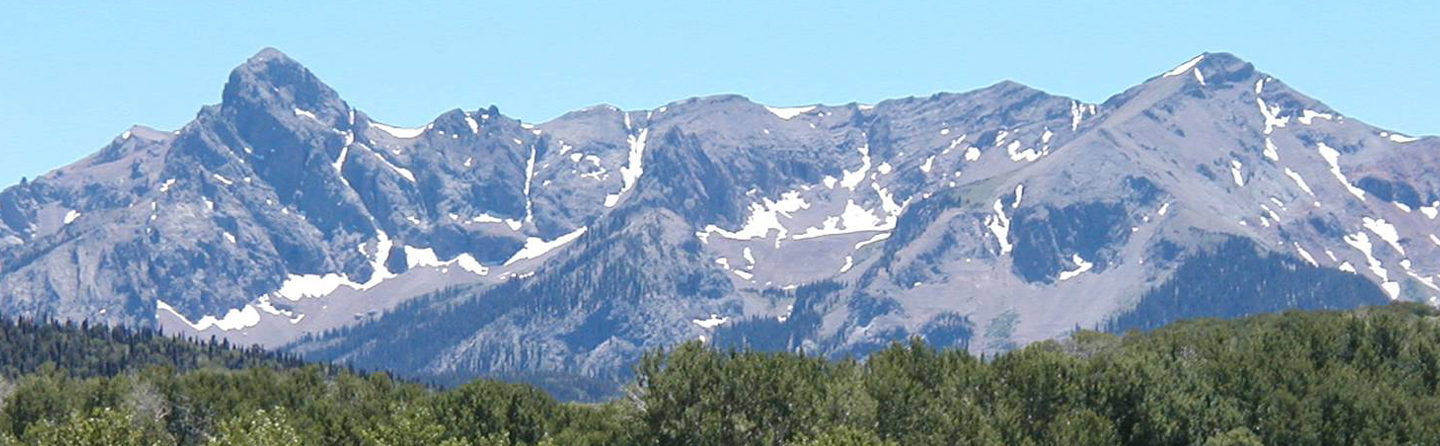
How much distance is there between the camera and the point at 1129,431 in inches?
5364

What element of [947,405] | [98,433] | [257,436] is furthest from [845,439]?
[98,433]

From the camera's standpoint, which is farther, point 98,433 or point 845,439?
point 845,439

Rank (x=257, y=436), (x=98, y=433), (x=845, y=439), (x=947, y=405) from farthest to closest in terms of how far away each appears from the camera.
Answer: (x=947, y=405)
(x=845, y=439)
(x=257, y=436)
(x=98, y=433)

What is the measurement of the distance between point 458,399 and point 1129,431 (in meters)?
51.7

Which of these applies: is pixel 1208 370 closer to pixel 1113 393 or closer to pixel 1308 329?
pixel 1113 393

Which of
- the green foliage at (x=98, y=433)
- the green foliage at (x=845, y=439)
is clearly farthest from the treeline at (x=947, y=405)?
the green foliage at (x=98, y=433)

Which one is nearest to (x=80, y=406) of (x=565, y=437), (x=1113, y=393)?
(x=565, y=437)

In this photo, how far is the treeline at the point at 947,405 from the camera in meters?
126

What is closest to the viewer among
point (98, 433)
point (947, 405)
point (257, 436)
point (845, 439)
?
point (98, 433)

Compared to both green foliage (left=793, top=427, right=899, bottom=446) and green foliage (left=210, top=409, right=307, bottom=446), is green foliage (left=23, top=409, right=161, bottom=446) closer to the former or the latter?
green foliage (left=210, top=409, right=307, bottom=446)

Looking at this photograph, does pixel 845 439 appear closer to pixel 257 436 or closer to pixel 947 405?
pixel 947 405

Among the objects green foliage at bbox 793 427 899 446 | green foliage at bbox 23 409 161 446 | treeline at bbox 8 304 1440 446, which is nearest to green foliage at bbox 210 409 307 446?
treeline at bbox 8 304 1440 446

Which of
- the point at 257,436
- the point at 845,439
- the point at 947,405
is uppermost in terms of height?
the point at 257,436

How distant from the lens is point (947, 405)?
133m
